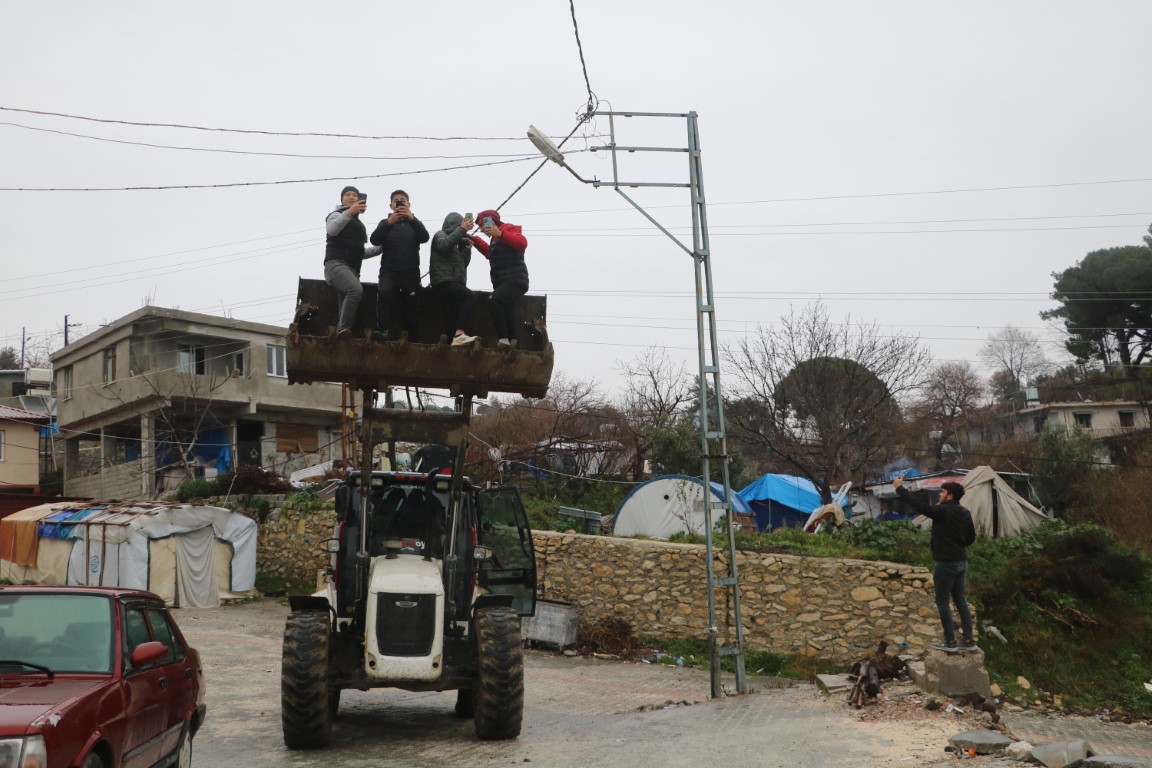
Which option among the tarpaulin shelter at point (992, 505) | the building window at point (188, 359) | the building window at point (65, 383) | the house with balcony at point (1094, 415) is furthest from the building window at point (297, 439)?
the house with balcony at point (1094, 415)

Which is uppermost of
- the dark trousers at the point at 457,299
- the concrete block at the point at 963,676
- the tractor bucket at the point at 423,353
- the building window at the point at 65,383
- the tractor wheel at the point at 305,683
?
the building window at the point at 65,383

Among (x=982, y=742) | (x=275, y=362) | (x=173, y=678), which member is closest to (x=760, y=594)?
(x=982, y=742)

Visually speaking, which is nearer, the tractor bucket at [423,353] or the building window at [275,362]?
the tractor bucket at [423,353]

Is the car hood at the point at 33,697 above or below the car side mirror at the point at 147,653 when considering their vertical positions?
below

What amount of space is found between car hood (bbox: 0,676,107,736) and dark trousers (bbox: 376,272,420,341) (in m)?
4.75

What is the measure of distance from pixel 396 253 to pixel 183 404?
89.8 ft

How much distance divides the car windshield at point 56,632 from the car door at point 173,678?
0.62 m

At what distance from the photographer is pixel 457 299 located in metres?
10.2

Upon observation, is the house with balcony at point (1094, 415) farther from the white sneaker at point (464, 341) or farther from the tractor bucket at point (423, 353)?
the white sneaker at point (464, 341)

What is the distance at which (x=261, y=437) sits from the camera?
36.8 metres

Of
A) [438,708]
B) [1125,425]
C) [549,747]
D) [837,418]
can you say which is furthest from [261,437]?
[1125,425]

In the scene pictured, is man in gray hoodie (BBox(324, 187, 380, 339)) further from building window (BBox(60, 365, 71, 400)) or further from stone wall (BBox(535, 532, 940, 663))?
building window (BBox(60, 365, 71, 400))

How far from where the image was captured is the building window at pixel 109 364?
35688 millimetres

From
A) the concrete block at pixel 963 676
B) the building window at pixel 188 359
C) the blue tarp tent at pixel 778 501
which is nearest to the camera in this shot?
the concrete block at pixel 963 676
